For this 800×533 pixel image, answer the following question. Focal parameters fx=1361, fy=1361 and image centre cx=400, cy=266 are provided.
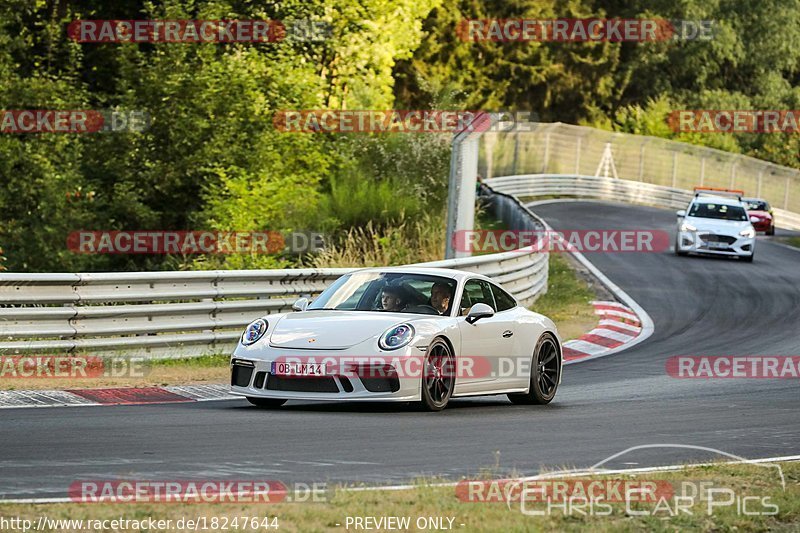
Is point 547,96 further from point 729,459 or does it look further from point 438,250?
point 729,459

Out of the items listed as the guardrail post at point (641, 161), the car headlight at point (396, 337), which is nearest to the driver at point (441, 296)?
the car headlight at point (396, 337)

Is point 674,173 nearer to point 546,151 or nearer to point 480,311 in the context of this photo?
point 546,151

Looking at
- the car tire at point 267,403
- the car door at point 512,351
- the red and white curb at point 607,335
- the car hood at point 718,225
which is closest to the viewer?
the car tire at point 267,403

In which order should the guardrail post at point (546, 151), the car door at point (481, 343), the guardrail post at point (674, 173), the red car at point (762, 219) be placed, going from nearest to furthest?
the car door at point (481, 343), the red car at point (762, 219), the guardrail post at point (546, 151), the guardrail post at point (674, 173)

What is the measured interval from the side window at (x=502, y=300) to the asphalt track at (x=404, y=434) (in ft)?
3.04

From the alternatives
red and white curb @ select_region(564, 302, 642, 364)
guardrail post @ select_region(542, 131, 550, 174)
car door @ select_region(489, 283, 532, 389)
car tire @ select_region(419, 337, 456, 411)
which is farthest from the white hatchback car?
guardrail post @ select_region(542, 131, 550, 174)

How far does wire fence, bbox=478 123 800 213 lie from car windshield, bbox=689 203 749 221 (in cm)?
2710

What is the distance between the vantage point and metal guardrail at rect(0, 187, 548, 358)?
44.4 feet

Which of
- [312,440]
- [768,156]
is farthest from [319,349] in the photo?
[768,156]

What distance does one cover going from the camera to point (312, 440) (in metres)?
9.11

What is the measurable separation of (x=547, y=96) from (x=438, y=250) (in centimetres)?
5570

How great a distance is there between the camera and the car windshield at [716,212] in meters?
34.0

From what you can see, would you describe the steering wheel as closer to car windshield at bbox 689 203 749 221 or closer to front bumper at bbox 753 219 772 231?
car windshield at bbox 689 203 749 221

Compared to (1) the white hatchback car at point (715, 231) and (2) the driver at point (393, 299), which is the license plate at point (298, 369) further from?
(1) the white hatchback car at point (715, 231)
